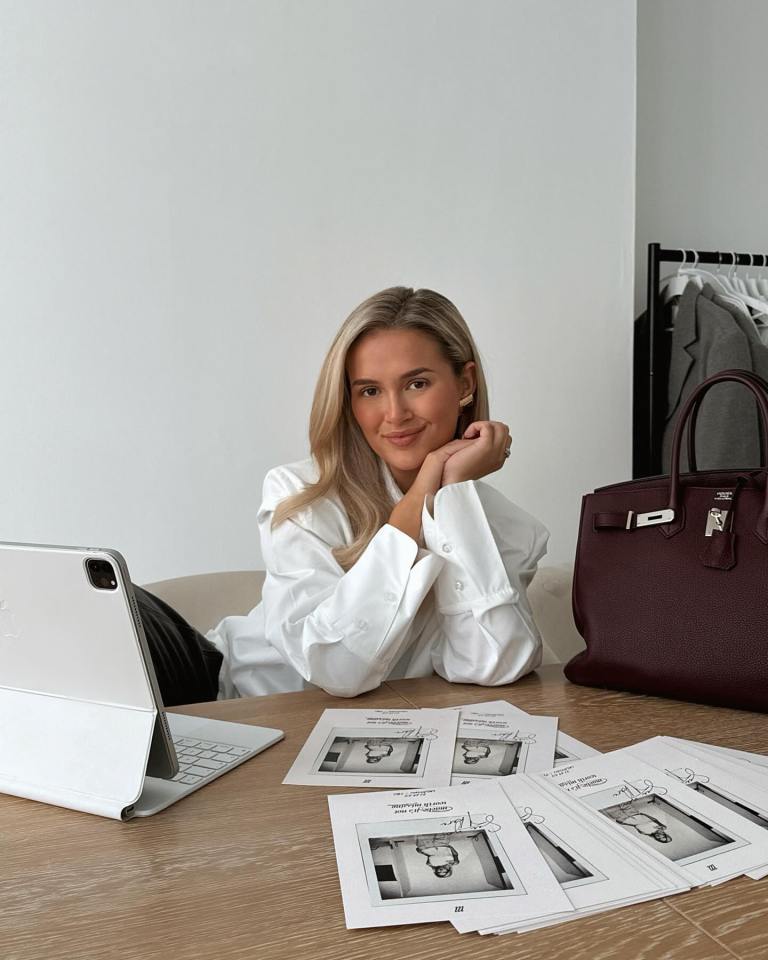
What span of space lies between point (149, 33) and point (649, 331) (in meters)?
1.48

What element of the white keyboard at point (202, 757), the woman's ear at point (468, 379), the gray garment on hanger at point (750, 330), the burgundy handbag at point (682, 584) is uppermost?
the gray garment on hanger at point (750, 330)

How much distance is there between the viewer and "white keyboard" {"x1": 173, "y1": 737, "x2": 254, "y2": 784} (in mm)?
900

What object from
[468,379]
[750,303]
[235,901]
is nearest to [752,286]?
[750,303]

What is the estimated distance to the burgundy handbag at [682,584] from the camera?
108cm

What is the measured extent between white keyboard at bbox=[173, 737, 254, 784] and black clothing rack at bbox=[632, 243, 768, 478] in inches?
68.6

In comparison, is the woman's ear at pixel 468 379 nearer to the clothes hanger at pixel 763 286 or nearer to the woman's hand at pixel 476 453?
the woman's hand at pixel 476 453

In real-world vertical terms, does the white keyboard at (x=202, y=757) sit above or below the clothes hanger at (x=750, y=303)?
below

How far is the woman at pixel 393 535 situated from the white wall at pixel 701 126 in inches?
51.5

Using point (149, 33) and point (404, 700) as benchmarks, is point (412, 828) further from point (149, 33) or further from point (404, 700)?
point (149, 33)

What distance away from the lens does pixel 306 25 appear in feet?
7.20

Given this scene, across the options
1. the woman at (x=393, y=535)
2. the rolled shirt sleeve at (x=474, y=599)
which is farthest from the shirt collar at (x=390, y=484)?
the rolled shirt sleeve at (x=474, y=599)

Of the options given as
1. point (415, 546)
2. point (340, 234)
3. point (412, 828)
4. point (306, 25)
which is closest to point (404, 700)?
point (415, 546)
